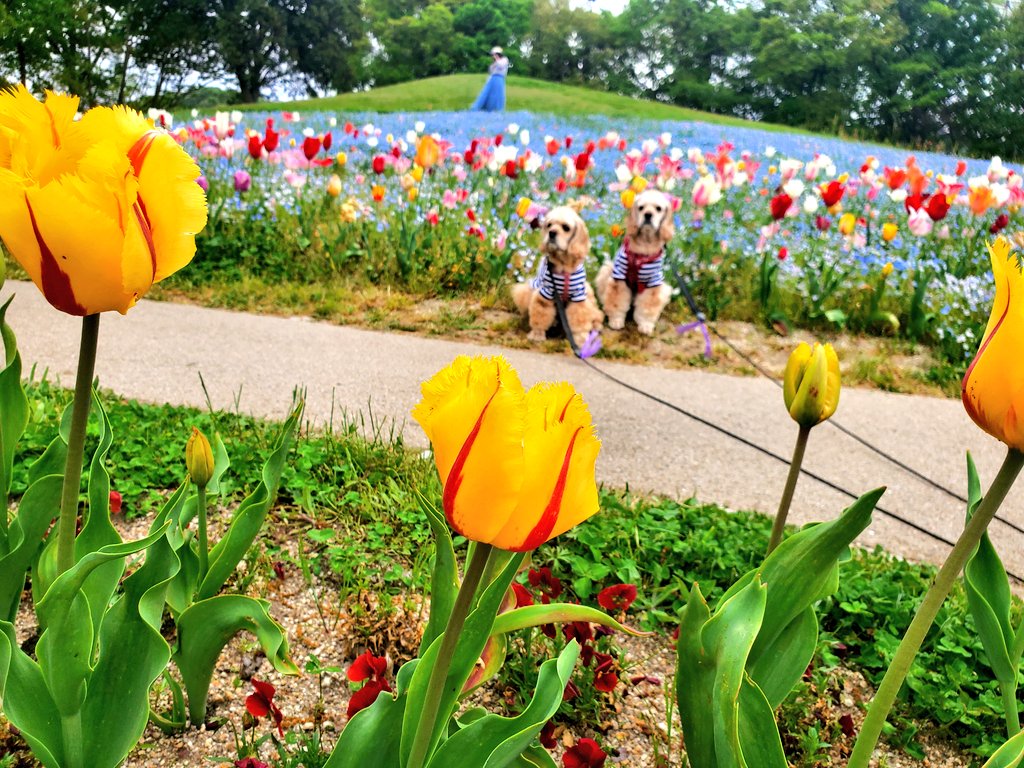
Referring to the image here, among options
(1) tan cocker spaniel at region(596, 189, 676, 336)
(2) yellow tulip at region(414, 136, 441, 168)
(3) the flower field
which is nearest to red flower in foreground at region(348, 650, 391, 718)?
(3) the flower field

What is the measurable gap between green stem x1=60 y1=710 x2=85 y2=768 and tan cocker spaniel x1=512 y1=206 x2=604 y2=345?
2982mm

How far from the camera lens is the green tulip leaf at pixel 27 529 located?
1155mm

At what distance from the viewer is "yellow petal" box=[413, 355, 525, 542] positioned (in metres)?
0.60

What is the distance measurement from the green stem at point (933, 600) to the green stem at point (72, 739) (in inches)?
35.9

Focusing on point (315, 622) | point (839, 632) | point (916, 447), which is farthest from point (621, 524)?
point (916, 447)

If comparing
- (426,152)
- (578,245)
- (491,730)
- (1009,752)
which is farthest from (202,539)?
(426,152)

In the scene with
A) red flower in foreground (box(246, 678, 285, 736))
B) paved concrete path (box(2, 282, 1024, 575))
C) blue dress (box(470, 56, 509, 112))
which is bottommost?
paved concrete path (box(2, 282, 1024, 575))

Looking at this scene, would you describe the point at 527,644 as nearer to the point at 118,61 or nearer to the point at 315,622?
the point at 315,622

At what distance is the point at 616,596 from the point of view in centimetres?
146

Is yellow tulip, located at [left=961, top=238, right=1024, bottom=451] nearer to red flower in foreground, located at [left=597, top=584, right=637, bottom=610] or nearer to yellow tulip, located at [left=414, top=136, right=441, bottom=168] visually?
red flower in foreground, located at [left=597, top=584, right=637, bottom=610]

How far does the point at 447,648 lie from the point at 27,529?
31.7 inches

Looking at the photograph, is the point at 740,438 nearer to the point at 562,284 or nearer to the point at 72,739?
the point at 562,284

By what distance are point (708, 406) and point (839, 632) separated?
1625 mm

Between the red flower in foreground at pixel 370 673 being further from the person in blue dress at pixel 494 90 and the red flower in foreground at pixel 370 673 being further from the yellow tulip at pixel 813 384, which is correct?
the person in blue dress at pixel 494 90
